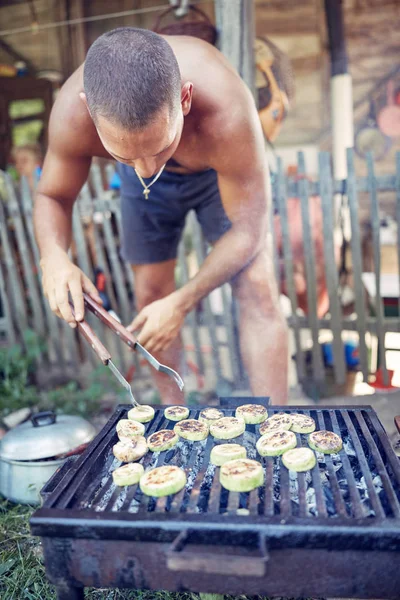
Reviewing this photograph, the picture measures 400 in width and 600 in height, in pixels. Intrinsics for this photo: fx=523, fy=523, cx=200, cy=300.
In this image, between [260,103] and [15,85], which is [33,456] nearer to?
[260,103]

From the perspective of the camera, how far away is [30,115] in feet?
25.2

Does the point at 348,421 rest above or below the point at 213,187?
below

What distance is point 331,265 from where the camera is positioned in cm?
397

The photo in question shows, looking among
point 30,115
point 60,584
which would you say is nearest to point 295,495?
point 60,584

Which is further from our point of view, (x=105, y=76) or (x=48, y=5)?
(x=48, y=5)

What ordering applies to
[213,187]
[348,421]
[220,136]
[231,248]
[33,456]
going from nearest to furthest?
1. [348,421]
2. [220,136]
3. [231,248]
4. [33,456]
5. [213,187]

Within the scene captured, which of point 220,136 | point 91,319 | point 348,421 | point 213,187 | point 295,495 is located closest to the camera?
point 295,495

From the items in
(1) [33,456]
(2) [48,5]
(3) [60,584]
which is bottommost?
(1) [33,456]

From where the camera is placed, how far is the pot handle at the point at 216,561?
1.25 meters

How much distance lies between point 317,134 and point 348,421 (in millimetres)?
6103

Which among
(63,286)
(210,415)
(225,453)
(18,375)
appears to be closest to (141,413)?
(210,415)

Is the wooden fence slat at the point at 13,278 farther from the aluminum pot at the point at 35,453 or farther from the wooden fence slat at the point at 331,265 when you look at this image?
the wooden fence slat at the point at 331,265

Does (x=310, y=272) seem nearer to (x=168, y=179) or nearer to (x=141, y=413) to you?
(x=168, y=179)

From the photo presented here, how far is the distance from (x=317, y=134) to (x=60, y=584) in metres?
6.91
